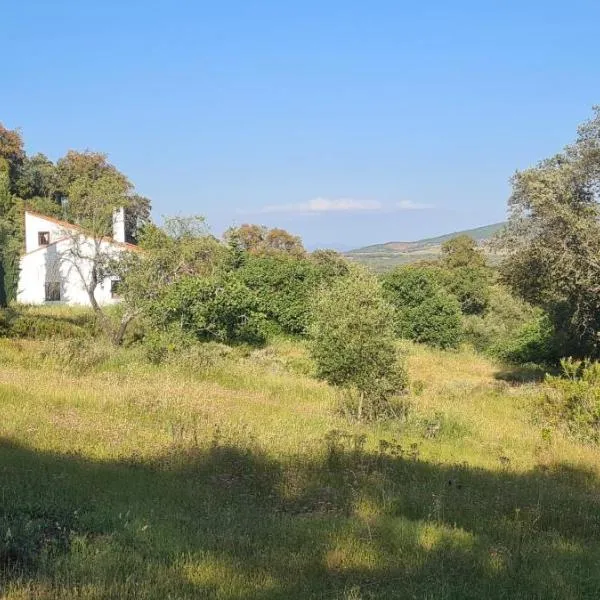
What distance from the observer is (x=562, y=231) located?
639 inches

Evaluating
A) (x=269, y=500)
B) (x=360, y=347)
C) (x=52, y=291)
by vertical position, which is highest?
(x=52, y=291)

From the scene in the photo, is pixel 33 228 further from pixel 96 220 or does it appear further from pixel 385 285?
pixel 385 285

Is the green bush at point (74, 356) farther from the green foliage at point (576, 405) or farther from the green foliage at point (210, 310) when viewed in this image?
the green foliage at point (576, 405)

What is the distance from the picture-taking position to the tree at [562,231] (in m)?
15.7

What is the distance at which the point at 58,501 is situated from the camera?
5.81 m

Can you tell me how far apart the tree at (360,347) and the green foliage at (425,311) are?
68.5ft

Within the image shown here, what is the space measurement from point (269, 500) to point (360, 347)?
6.40 meters

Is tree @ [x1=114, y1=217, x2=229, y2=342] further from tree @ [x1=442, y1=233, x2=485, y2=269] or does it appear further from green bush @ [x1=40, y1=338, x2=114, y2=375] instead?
tree @ [x1=442, y1=233, x2=485, y2=269]

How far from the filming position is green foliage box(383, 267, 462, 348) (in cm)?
3428

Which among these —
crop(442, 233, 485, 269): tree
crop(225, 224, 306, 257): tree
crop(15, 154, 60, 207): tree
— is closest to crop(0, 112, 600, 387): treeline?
crop(442, 233, 485, 269): tree

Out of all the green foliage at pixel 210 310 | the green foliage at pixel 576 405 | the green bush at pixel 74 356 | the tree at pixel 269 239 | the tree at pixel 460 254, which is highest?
the tree at pixel 269 239

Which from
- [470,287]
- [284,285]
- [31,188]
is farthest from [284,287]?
[31,188]

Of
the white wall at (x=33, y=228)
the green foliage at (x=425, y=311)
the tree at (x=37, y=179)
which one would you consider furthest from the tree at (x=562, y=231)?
the tree at (x=37, y=179)

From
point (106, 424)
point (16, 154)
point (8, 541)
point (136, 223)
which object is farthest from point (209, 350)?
point (16, 154)
